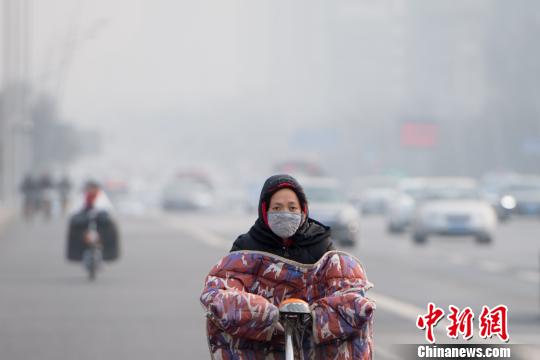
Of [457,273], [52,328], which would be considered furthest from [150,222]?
[52,328]

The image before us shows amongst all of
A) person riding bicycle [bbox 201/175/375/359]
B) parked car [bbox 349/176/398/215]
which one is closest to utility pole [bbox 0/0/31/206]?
parked car [bbox 349/176/398/215]

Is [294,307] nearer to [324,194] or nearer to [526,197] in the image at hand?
[324,194]

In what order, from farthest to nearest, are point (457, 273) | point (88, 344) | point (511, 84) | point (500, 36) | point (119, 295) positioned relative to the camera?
point (500, 36) → point (511, 84) → point (457, 273) → point (119, 295) → point (88, 344)

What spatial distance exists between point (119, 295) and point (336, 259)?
15677 millimetres

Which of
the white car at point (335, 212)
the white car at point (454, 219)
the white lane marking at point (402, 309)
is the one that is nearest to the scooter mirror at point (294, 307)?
the white lane marking at point (402, 309)

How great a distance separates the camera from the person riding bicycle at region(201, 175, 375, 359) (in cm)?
695

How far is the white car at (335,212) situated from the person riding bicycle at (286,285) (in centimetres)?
3071

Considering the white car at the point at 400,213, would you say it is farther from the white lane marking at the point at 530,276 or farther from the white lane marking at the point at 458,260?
the white lane marking at the point at 530,276

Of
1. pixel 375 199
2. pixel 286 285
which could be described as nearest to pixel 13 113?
pixel 375 199

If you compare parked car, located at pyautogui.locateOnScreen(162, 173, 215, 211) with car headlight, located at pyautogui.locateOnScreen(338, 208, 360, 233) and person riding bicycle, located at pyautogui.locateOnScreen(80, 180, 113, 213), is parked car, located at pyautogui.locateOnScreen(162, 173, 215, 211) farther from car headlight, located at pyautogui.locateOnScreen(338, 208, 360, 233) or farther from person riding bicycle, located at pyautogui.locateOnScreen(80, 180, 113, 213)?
person riding bicycle, located at pyautogui.locateOnScreen(80, 180, 113, 213)

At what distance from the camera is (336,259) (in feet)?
23.3

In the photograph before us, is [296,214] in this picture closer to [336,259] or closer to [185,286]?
[336,259]

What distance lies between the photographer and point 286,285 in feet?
23.4

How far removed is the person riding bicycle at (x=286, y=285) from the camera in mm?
6953
